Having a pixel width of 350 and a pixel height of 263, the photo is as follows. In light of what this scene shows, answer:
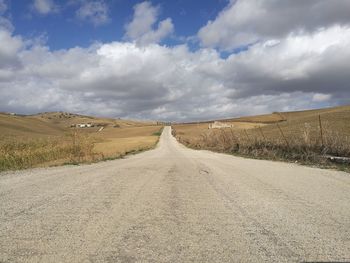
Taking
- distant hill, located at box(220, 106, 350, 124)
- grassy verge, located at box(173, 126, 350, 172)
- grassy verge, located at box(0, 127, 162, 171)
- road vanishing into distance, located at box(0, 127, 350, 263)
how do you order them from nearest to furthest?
road vanishing into distance, located at box(0, 127, 350, 263)
grassy verge, located at box(173, 126, 350, 172)
grassy verge, located at box(0, 127, 162, 171)
distant hill, located at box(220, 106, 350, 124)

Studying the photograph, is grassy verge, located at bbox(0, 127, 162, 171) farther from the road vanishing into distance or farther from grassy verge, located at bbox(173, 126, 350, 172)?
the road vanishing into distance

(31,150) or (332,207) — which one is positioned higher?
(31,150)

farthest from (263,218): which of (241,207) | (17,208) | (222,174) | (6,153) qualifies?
(6,153)

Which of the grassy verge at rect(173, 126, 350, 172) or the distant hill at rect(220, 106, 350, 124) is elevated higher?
the distant hill at rect(220, 106, 350, 124)

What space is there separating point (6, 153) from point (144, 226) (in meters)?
18.2

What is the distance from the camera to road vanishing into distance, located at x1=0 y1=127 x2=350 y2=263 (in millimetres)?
→ 5418

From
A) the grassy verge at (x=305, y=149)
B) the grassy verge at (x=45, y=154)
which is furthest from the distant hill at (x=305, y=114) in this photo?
the grassy verge at (x=45, y=154)

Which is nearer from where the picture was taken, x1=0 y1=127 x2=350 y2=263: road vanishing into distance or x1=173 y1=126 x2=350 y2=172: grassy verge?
x1=0 y1=127 x2=350 y2=263: road vanishing into distance

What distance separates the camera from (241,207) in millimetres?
8453

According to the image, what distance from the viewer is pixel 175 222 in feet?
23.5

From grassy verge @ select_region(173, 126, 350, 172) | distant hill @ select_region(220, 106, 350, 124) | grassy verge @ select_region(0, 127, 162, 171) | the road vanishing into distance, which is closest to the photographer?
the road vanishing into distance

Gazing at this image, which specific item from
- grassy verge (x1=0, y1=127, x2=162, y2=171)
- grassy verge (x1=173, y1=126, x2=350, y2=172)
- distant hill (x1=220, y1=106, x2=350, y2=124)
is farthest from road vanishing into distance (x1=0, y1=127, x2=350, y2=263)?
distant hill (x1=220, y1=106, x2=350, y2=124)

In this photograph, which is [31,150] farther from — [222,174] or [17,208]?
[17,208]

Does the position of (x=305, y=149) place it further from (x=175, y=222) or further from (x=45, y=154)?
(x=175, y=222)
